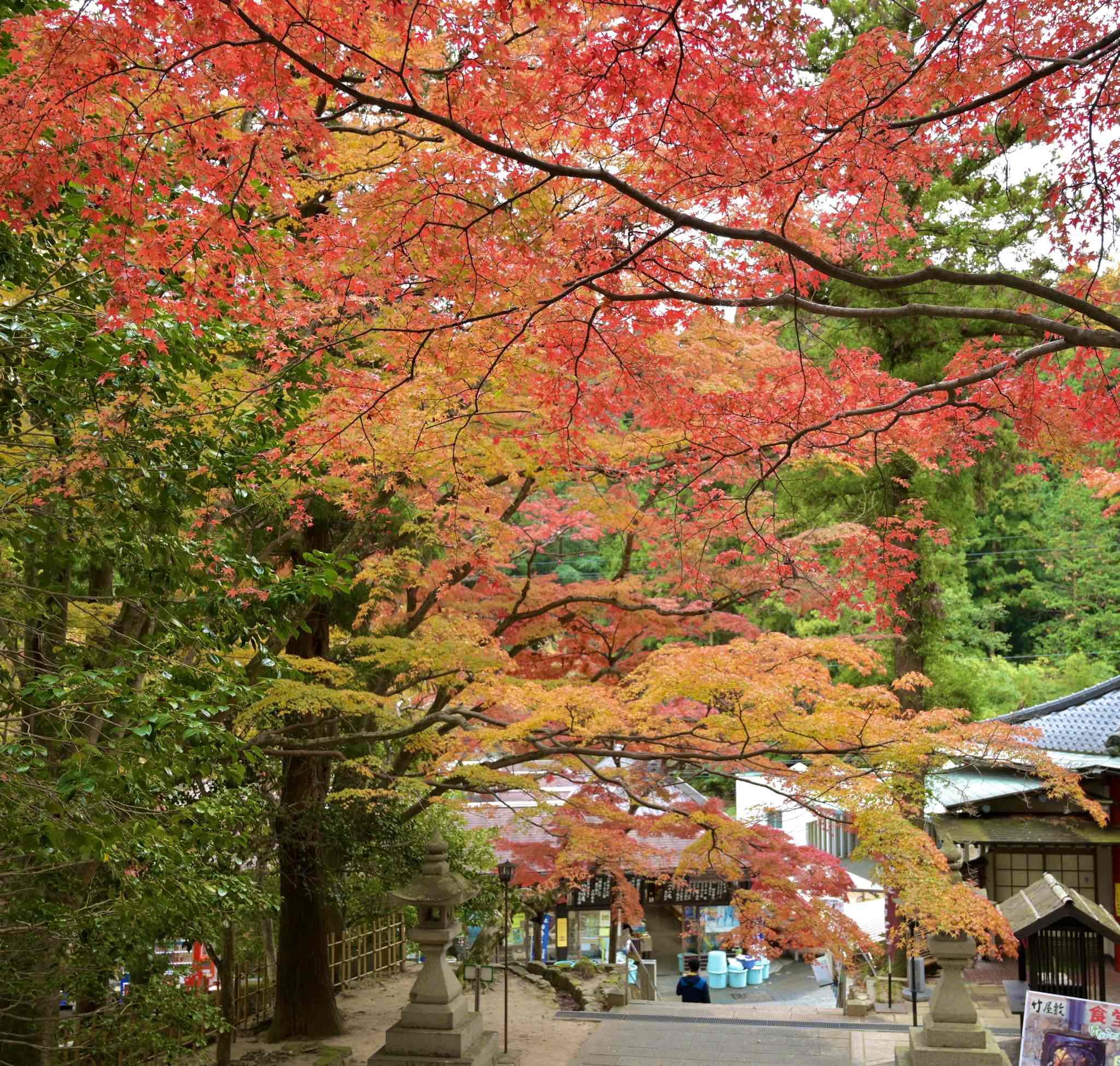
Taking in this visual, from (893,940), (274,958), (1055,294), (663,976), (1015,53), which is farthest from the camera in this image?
(663,976)

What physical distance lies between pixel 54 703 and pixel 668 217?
3524 mm


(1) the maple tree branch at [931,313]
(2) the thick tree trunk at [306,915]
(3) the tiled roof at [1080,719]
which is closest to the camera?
(1) the maple tree branch at [931,313]

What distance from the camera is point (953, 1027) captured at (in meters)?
9.50

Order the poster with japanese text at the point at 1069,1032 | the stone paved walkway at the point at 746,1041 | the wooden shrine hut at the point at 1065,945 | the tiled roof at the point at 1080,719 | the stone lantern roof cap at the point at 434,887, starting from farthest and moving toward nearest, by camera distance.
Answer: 1. the tiled roof at the point at 1080,719
2. the stone paved walkway at the point at 746,1041
3. the stone lantern roof cap at the point at 434,887
4. the wooden shrine hut at the point at 1065,945
5. the poster with japanese text at the point at 1069,1032

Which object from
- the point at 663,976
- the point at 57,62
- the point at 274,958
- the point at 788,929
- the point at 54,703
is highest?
the point at 57,62

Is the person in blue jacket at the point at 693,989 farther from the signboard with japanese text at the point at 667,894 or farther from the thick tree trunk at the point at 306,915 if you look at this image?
the thick tree trunk at the point at 306,915

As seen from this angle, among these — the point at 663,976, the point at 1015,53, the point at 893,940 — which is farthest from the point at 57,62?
the point at 663,976

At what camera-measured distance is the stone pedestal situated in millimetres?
9367

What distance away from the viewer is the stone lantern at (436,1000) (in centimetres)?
969

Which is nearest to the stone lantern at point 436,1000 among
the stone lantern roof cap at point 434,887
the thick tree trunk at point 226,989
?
the stone lantern roof cap at point 434,887

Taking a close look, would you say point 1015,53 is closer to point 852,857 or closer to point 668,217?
point 668,217

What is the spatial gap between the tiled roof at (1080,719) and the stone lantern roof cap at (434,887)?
8.68 metres

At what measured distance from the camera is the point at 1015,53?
4.39 metres

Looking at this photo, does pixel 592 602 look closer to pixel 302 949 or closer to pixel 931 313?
pixel 302 949
